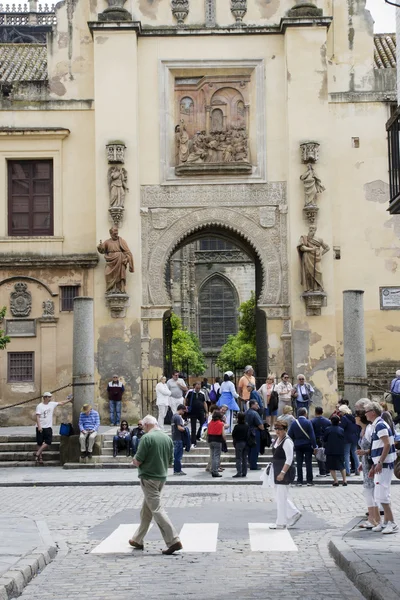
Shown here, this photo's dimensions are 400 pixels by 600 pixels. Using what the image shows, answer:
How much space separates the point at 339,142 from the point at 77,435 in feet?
41.2

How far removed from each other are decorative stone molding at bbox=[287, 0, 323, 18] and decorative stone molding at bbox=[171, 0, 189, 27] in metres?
3.01

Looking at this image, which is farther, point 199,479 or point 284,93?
point 284,93

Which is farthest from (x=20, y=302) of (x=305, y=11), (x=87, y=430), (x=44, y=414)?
(x=305, y=11)

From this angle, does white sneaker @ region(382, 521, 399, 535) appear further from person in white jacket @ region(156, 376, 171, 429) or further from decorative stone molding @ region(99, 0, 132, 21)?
decorative stone molding @ region(99, 0, 132, 21)

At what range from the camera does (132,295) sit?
30188 millimetres

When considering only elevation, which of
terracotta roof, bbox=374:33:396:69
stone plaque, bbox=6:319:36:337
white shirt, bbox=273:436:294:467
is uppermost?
terracotta roof, bbox=374:33:396:69

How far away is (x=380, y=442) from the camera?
13.7 meters

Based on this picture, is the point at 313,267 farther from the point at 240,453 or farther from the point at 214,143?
the point at 240,453

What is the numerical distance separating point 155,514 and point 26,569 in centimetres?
217

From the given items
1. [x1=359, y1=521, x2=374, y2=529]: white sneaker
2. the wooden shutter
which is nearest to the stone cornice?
the wooden shutter

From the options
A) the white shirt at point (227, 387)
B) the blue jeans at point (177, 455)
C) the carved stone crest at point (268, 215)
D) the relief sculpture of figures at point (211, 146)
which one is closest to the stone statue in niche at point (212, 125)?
the relief sculpture of figures at point (211, 146)

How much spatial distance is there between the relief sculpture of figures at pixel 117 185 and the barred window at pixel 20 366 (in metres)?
5.07

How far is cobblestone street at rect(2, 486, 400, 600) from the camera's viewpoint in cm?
1019

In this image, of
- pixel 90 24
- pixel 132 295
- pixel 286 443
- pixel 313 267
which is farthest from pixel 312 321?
pixel 286 443
